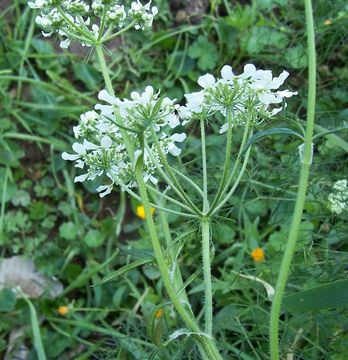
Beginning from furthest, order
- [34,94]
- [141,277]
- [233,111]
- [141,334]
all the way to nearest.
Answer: [34,94] < [141,277] < [141,334] < [233,111]

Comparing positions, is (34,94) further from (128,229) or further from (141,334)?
(141,334)

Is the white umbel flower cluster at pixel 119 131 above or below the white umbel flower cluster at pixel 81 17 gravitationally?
below

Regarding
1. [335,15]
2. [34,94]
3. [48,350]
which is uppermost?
[335,15]

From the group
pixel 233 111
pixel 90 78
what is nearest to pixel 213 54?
pixel 90 78

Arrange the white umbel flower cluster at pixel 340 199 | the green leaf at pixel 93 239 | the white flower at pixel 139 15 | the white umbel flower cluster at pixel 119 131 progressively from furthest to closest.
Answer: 1. the green leaf at pixel 93 239
2. the white umbel flower cluster at pixel 340 199
3. the white flower at pixel 139 15
4. the white umbel flower cluster at pixel 119 131

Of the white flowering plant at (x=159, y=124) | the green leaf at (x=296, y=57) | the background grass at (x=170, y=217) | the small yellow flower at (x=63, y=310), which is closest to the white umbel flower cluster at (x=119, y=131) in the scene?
the white flowering plant at (x=159, y=124)

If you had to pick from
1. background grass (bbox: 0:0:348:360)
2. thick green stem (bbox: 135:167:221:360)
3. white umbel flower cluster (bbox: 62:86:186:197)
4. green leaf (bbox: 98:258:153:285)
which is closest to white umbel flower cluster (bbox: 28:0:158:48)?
white umbel flower cluster (bbox: 62:86:186:197)

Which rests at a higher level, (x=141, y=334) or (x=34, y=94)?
(x=34, y=94)

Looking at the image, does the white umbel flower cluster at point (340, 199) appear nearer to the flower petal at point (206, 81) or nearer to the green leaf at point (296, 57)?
the flower petal at point (206, 81)
